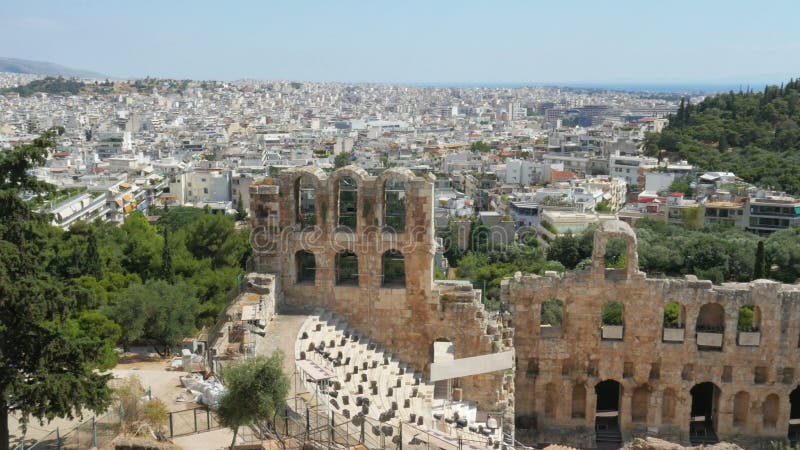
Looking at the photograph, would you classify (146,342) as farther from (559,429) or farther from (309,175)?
(559,429)

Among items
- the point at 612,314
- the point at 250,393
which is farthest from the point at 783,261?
the point at 250,393

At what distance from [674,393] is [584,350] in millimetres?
3116

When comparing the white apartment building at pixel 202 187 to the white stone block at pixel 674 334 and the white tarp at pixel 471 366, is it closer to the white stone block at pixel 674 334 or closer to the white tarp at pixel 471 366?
the white stone block at pixel 674 334

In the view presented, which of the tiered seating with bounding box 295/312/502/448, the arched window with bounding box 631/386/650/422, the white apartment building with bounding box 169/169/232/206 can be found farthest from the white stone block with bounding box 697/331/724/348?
the white apartment building with bounding box 169/169/232/206

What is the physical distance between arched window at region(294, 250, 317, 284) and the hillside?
2626 inches

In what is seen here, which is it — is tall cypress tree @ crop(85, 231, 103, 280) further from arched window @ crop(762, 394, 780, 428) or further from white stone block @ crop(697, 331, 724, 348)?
arched window @ crop(762, 394, 780, 428)

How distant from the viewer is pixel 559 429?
25.8 m

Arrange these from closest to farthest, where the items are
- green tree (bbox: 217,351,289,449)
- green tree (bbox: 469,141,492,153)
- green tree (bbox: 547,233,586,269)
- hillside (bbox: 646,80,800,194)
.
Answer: green tree (bbox: 217,351,289,449) < green tree (bbox: 547,233,586,269) < hillside (bbox: 646,80,800,194) < green tree (bbox: 469,141,492,153)

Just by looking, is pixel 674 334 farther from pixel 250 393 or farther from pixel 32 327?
pixel 32 327

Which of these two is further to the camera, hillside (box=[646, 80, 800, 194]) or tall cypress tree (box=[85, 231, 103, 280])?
hillside (box=[646, 80, 800, 194])

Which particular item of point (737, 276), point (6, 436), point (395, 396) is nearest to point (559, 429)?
point (395, 396)

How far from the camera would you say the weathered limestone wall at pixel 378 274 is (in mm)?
23203

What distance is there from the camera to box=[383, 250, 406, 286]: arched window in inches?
959

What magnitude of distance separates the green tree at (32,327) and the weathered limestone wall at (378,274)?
9.55 m
